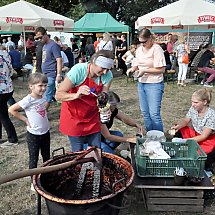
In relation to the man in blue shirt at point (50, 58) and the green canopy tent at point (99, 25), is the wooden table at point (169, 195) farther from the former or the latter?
the green canopy tent at point (99, 25)

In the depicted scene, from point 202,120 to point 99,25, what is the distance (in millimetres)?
13615

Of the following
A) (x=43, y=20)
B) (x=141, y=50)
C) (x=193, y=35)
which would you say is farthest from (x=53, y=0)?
(x=141, y=50)

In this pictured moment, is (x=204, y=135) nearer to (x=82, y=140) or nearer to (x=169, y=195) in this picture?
(x=169, y=195)

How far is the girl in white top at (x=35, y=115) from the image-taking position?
3105mm

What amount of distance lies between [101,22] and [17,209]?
14.5 m

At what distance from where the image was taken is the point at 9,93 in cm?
442

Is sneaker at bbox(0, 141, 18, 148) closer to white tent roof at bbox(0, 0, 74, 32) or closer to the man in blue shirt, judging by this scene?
the man in blue shirt

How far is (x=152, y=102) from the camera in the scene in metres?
4.21

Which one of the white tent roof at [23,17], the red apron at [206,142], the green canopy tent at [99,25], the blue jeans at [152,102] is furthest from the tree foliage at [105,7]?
the red apron at [206,142]

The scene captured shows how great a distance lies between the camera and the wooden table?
2.82 meters

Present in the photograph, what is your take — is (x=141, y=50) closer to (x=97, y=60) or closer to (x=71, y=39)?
(x=97, y=60)

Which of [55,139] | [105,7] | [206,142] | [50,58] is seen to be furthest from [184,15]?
[105,7]

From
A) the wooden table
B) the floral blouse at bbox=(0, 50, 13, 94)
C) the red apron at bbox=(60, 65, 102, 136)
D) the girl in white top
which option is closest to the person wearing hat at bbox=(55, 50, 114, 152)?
the red apron at bbox=(60, 65, 102, 136)

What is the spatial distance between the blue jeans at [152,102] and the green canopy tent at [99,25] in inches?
472
